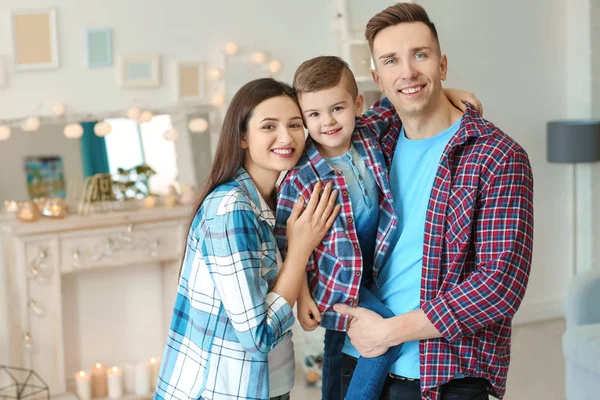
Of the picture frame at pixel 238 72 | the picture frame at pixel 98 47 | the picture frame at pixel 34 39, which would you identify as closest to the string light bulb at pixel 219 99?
the picture frame at pixel 238 72

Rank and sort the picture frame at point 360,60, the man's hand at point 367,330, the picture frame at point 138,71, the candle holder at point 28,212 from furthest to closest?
1. the picture frame at point 360,60
2. the picture frame at point 138,71
3. the candle holder at point 28,212
4. the man's hand at point 367,330

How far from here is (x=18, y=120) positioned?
3.87 metres

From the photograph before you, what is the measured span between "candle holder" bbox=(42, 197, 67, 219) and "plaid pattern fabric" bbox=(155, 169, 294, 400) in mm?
2159

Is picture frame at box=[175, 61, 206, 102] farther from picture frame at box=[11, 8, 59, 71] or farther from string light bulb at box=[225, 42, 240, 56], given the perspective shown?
picture frame at box=[11, 8, 59, 71]

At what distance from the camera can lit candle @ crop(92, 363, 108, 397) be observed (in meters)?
4.09

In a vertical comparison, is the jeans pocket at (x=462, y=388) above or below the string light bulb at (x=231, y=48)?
below

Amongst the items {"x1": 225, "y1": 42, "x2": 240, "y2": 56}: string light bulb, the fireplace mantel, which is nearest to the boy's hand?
the fireplace mantel

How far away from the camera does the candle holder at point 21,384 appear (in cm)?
384

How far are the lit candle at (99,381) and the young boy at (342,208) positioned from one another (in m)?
2.43

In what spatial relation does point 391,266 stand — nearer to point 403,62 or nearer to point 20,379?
point 403,62

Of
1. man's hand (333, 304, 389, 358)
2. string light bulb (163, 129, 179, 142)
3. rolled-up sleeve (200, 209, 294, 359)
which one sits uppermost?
string light bulb (163, 129, 179, 142)

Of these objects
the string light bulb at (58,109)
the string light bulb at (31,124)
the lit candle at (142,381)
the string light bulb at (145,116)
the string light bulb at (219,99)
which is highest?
the string light bulb at (219,99)

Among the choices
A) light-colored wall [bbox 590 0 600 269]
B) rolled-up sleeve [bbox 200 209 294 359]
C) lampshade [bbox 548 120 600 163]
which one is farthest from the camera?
light-colored wall [bbox 590 0 600 269]

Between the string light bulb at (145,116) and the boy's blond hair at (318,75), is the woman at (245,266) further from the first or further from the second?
the string light bulb at (145,116)
